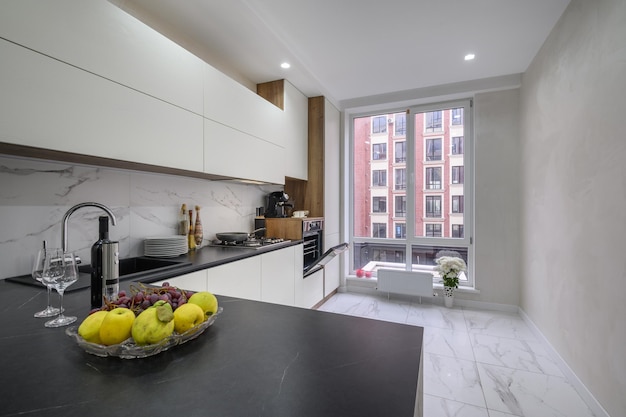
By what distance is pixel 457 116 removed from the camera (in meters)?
3.81

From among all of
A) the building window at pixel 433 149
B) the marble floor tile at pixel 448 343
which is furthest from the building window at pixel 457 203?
the marble floor tile at pixel 448 343

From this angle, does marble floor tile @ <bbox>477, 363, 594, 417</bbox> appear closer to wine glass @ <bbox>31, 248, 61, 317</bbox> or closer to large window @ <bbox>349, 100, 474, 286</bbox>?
large window @ <bbox>349, 100, 474, 286</bbox>

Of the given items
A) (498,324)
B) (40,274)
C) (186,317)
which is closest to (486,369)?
(498,324)

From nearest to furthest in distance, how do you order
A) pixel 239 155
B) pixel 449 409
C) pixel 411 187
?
pixel 449 409, pixel 239 155, pixel 411 187

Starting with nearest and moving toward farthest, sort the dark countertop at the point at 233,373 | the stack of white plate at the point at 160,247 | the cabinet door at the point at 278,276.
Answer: the dark countertop at the point at 233,373, the stack of white plate at the point at 160,247, the cabinet door at the point at 278,276

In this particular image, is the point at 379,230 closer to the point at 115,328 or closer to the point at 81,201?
the point at 81,201

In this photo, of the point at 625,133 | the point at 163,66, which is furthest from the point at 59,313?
A: the point at 625,133

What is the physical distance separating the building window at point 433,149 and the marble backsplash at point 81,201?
2.85 m

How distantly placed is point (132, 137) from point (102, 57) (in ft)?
1.30

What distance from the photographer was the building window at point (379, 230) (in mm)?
4238

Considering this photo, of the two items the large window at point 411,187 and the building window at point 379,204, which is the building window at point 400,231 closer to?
the large window at point 411,187

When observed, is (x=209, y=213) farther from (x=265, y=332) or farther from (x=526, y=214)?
(x=526, y=214)

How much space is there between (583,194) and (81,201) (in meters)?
3.19

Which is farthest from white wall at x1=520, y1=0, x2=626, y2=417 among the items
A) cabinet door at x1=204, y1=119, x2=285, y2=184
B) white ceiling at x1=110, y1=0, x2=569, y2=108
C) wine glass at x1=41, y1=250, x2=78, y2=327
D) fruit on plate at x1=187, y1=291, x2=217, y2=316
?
wine glass at x1=41, y1=250, x2=78, y2=327
